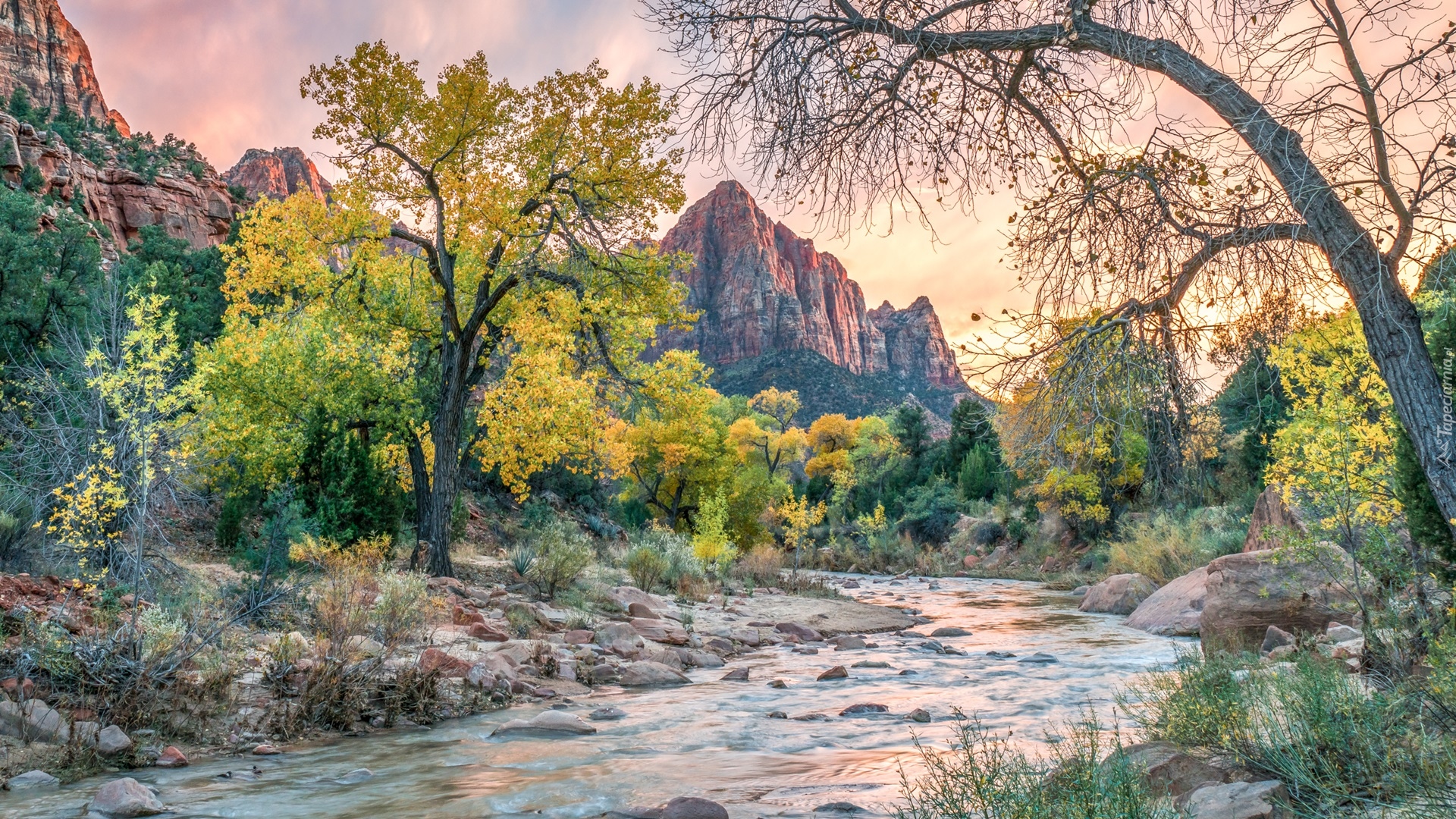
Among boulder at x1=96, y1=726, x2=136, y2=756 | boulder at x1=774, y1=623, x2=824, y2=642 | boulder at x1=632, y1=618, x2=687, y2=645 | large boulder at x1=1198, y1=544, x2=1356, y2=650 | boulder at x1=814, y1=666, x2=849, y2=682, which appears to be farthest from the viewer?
boulder at x1=774, y1=623, x2=824, y2=642

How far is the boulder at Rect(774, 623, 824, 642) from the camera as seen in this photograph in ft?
44.3

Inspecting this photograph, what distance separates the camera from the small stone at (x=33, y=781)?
4.66m

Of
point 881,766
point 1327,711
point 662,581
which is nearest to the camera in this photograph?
point 1327,711

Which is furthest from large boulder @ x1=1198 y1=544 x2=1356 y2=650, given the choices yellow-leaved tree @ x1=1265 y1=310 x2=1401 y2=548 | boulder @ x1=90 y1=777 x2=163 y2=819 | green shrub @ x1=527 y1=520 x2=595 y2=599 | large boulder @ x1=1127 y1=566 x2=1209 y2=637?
boulder @ x1=90 y1=777 x2=163 y2=819

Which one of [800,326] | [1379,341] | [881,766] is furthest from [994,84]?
[800,326]

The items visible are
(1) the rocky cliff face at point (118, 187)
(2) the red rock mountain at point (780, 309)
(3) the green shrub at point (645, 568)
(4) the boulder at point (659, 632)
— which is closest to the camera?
(4) the boulder at point (659, 632)

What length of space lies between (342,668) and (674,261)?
825 cm

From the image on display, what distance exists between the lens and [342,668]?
22.0ft

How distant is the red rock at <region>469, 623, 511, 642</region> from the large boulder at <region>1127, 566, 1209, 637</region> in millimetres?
9796

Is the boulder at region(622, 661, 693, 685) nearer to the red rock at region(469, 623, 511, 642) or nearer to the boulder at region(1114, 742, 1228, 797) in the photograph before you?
the red rock at region(469, 623, 511, 642)

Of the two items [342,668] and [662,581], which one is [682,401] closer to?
[662,581]

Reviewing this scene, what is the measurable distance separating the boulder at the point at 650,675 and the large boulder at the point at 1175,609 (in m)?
7.97

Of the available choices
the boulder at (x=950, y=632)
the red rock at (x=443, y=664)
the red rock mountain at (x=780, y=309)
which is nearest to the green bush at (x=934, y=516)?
the boulder at (x=950, y=632)

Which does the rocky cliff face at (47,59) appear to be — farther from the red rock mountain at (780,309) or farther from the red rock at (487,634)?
the red rock mountain at (780,309)
